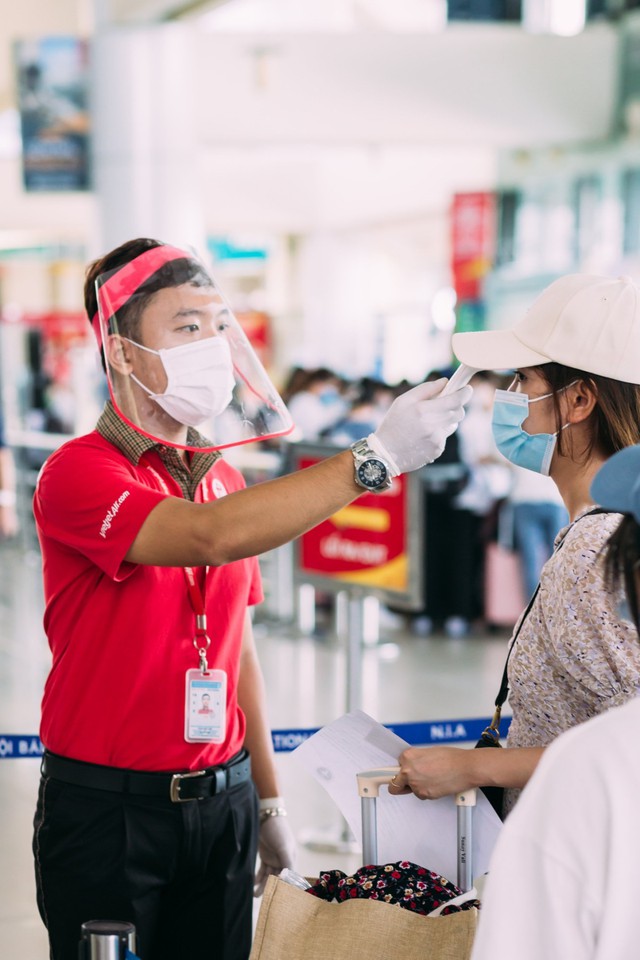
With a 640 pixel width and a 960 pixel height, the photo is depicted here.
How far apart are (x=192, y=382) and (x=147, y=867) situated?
2.75ft

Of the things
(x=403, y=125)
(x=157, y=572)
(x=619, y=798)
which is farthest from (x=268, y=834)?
(x=403, y=125)

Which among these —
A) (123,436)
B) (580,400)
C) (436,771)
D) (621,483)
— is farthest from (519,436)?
(621,483)

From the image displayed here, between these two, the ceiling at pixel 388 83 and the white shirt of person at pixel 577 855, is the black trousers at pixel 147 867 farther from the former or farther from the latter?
the ceiling at pixel 388 83

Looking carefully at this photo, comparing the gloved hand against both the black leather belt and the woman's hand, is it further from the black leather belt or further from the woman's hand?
the black leather belt

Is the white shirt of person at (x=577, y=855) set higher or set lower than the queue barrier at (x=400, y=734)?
higher

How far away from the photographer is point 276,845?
91.7 inches

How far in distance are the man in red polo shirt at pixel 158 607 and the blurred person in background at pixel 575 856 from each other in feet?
2.78

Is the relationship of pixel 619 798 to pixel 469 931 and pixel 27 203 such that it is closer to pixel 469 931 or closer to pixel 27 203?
pixel 469 931

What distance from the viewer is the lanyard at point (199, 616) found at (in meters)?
1.97

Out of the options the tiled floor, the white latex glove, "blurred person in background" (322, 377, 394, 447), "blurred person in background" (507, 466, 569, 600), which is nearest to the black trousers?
the white latex glove

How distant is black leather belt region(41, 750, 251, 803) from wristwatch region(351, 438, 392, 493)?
59cm

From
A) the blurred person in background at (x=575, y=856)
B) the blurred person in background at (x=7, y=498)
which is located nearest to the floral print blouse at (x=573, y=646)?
the blurred person in background at (x=575, y=856)

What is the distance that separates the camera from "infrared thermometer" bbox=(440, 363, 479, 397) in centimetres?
182

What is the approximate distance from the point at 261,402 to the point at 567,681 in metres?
0.90
